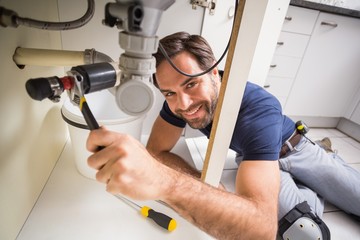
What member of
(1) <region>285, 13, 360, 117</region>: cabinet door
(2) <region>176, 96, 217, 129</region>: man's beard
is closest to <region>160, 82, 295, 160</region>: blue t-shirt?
(2) <region>176, 96, 217, 129</region>: man's beard

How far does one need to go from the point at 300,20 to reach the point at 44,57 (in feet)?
5.40

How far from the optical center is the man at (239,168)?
11.8 inches

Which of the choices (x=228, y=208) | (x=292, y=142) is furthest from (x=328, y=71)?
(x=228, y=208)

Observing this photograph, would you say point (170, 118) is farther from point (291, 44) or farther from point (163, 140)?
point (291, 44)

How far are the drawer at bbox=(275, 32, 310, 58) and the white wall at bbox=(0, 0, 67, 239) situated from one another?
57.2 inches

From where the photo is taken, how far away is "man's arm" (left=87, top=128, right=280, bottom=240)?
11.3 inches

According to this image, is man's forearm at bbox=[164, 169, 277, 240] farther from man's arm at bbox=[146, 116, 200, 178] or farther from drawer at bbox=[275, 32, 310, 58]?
drawer at bbox=[275, 32, 310, 58]

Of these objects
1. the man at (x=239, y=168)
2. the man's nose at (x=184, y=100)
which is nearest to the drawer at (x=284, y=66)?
the man at (x=239, y=168)

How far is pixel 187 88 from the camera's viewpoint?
716 mm

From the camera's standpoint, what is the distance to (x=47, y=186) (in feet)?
2.15

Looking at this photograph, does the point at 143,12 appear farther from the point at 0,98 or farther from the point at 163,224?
the point at 163,224

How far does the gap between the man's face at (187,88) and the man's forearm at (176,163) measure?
19 centimetres

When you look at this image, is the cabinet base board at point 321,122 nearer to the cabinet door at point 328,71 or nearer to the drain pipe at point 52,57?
the cabinet door at point 328,71

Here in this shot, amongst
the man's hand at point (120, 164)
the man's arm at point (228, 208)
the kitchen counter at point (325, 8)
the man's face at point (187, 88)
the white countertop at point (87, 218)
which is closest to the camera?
the man's hand at point (120, 164)
